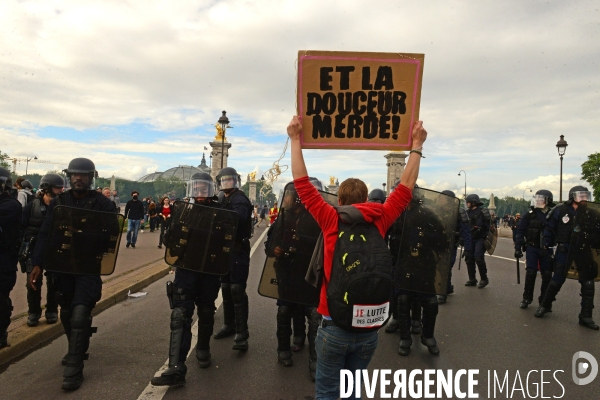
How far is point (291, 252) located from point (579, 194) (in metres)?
4.47

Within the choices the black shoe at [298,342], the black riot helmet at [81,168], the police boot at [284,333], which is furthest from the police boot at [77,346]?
the black shoe at [298,342]

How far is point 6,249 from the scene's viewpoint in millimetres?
4363

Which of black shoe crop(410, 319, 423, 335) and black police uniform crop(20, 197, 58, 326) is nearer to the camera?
black police uniform crop(20, 197, 58, 326)

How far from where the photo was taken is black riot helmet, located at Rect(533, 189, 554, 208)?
741 centimetres

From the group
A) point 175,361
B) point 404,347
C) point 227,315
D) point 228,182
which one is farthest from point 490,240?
point 175,361

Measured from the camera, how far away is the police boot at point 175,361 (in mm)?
3695

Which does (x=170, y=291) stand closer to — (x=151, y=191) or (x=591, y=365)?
(x=591, y=365)

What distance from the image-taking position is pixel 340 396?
254cm

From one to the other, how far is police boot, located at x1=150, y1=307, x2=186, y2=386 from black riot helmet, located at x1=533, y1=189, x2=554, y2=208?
606cm

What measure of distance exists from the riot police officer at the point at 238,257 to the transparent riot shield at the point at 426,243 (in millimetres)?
1625

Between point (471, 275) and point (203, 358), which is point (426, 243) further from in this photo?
point (471, 275)

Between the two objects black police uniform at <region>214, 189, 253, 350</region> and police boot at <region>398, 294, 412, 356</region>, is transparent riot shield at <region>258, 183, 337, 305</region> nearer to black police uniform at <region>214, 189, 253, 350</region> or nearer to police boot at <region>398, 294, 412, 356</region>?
black police uniform at <region>214, 189, 253, 350</region>

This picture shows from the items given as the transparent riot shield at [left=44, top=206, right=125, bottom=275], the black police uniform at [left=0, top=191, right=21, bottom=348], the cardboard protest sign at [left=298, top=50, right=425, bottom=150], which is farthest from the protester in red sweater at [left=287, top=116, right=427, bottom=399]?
the black police uniform at [left=0, top=191, right=21, bottom=348]

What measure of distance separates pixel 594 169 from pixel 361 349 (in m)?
63.5
